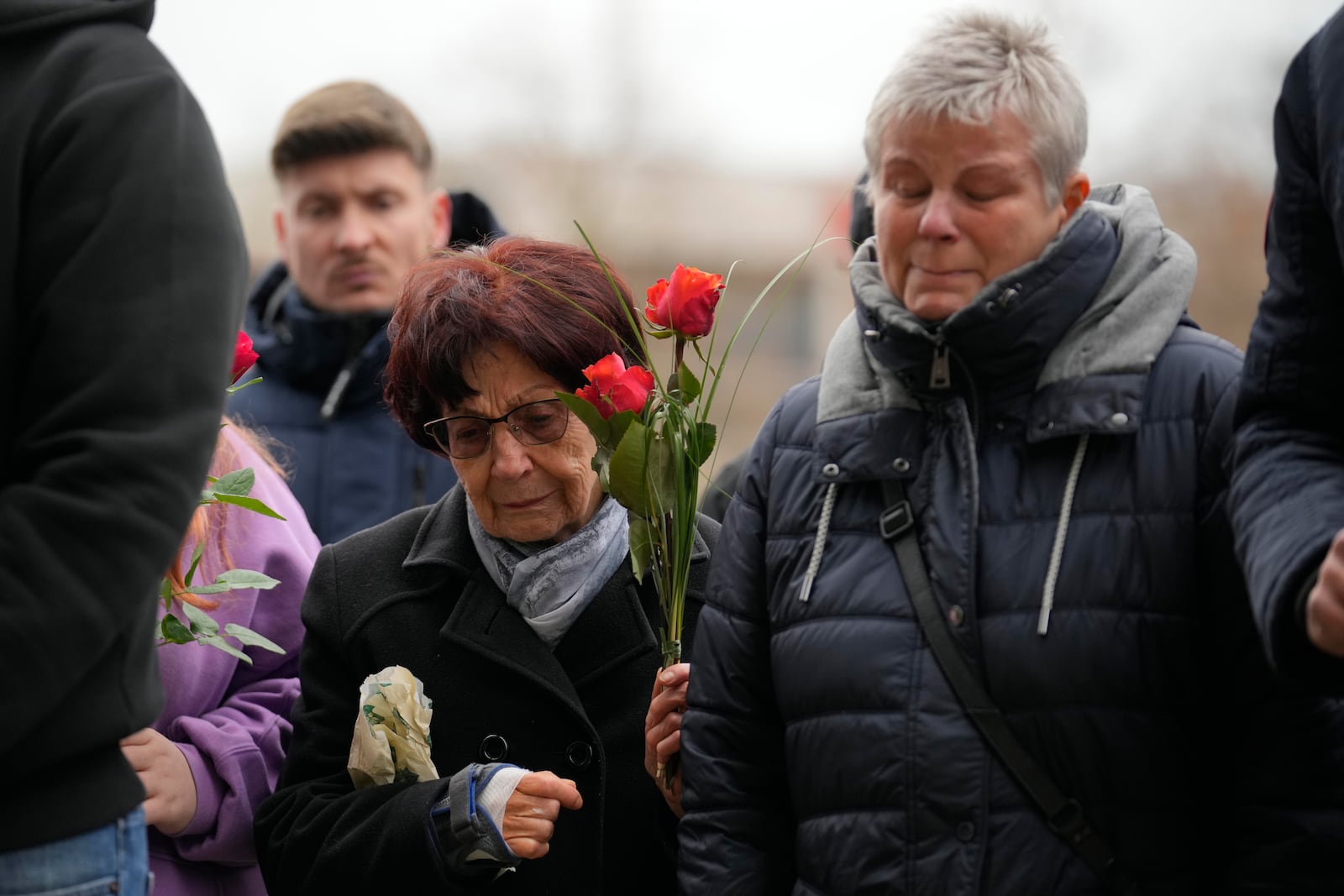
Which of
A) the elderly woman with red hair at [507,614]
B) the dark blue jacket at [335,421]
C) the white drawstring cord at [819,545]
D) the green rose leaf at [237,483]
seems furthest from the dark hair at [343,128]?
the white drawstring cord at [819,545]

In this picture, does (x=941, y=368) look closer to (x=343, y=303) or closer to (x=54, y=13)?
(x=54, y=13)

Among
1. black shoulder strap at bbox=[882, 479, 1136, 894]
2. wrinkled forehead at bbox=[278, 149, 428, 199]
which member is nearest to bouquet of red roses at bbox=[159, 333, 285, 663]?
black shoulder strap at bbox=[882, 479, 1136, 894]

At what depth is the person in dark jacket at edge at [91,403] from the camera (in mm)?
1731

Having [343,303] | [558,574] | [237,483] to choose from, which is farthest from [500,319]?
[343,303]

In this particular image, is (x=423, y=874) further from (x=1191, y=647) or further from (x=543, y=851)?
(x=1191, y=647)

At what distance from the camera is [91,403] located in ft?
5.77

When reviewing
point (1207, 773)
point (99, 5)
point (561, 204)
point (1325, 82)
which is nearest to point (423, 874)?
point (1207, 773)

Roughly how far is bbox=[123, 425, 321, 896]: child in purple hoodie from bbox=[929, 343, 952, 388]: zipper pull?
1.34m

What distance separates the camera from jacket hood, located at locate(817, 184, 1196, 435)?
2213 mm

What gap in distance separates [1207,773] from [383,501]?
2704 millimetres

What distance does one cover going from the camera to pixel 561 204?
65.4 feet

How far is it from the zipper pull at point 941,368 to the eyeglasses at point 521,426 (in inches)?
32.3

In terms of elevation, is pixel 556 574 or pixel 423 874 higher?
pixel 556 574

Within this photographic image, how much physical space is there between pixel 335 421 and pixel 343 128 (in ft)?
2.91
